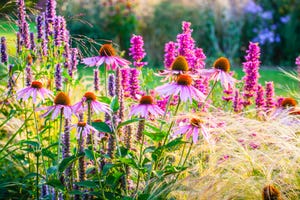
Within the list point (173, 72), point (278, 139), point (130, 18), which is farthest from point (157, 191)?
point (130, 18)

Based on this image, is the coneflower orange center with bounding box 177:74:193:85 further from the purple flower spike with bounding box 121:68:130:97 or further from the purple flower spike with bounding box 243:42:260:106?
the purple flower spike with bounding box 243:42:260:106

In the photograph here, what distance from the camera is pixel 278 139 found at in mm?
2906

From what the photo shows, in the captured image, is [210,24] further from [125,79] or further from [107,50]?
[107,50]

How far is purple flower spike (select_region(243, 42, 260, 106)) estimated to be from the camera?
3.68m

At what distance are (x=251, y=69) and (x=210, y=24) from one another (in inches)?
279

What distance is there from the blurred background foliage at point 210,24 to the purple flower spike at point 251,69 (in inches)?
248

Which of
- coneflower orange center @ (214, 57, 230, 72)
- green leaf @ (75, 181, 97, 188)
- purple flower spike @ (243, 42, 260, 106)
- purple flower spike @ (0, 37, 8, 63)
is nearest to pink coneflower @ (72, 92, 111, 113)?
green leaf @ (75, 181, 97, 188)

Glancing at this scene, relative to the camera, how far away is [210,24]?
35.1 feet

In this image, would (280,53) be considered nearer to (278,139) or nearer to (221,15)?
(221,15)

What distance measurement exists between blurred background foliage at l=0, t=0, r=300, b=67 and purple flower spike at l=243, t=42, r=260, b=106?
20.6 ft

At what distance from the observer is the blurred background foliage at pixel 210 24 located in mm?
10477

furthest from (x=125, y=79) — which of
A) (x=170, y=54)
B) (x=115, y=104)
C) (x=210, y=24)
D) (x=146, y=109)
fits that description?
(x=210, y=24)

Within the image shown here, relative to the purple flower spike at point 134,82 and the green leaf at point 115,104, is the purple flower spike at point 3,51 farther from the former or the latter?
the green leaf at point 115,104

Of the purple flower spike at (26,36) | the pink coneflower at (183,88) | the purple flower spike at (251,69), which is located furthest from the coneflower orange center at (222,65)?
the purple flower spike at (26,36)
